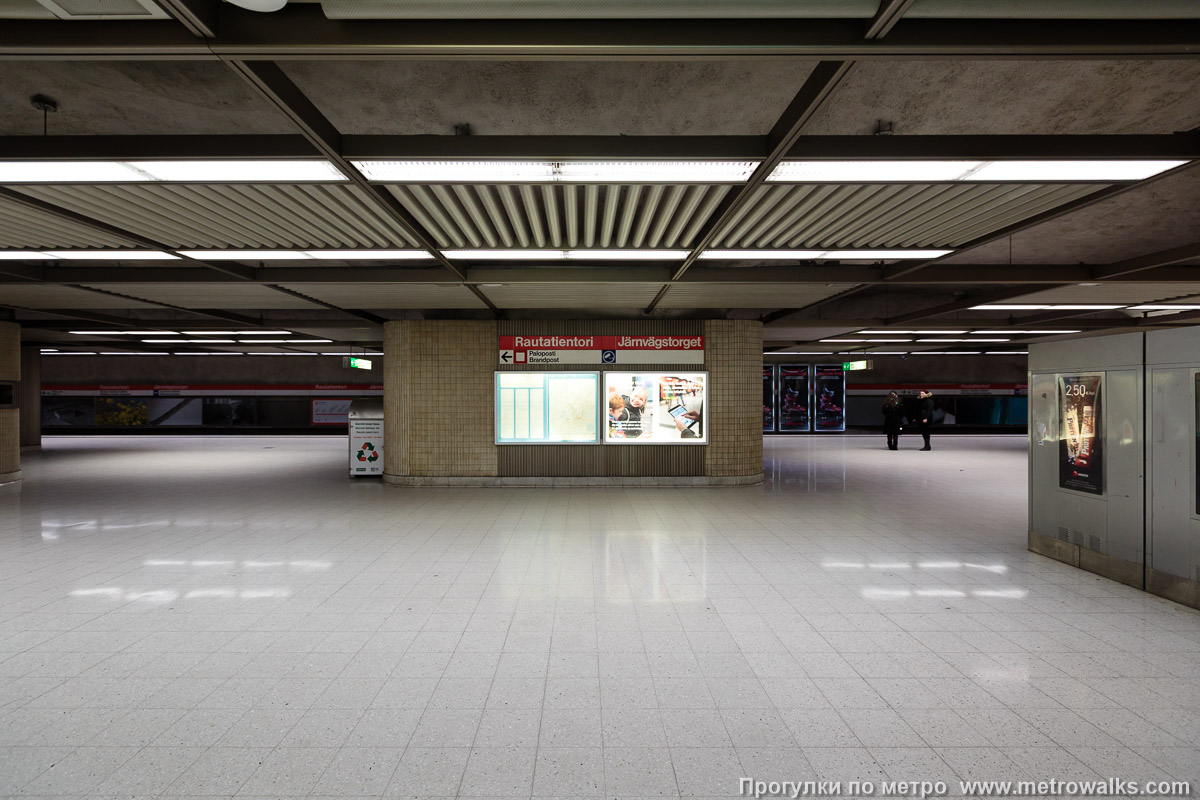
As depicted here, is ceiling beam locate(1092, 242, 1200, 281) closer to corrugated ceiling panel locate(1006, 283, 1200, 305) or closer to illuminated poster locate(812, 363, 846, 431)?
corrugated ceiling panel locate(1006, 283, 1200, 305)

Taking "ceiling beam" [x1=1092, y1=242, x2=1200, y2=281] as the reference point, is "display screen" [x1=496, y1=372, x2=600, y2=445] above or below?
below

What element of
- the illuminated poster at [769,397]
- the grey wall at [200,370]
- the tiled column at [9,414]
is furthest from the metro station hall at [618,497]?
the illuminated poster at [769,397]

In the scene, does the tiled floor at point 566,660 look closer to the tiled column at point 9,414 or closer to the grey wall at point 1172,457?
the grey wall at point 1172,457

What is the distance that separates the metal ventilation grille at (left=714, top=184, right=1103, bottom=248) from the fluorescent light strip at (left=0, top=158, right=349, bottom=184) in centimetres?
299

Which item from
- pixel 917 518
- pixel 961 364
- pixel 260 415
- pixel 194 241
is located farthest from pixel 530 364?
pixel 961 364

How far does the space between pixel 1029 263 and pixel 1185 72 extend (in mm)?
4677

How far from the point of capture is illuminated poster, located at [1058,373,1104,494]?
16.4 feet

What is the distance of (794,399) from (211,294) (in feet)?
66.7

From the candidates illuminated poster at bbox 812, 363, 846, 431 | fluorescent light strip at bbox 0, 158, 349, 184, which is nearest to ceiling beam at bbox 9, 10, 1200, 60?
fluorescent light strip at bbox 0, 158, 349, 184

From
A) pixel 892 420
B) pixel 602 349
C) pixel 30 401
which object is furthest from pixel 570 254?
pixel 30 401

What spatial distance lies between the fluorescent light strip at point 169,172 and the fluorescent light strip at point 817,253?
3.44 meters

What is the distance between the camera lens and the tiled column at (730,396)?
31.5ft

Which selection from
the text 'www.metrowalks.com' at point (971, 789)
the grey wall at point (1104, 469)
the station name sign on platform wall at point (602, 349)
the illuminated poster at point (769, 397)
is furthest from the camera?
the illuminated poster at point (769, 397)

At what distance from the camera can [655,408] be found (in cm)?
954
